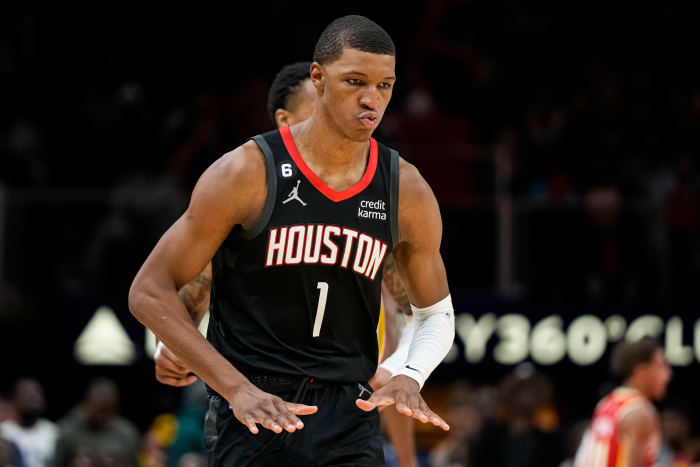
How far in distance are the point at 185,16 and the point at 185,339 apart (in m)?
9.99

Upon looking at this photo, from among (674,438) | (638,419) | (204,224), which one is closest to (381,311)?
(204,224)

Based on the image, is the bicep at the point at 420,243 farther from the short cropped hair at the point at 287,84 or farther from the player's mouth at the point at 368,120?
the short cropped hair at the point at 287,84

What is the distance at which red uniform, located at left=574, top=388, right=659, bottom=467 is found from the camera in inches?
287

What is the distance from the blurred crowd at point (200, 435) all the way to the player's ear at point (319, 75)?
17.9ft

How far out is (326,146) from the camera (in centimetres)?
387

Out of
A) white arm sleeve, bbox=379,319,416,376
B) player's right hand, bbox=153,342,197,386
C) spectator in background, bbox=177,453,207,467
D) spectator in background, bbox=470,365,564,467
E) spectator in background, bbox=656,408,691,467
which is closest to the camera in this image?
player's right hand, bbox=153,342,197,386

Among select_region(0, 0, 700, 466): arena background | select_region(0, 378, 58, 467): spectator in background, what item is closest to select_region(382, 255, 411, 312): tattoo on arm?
select_region(0, 0, 700, 466): arena background

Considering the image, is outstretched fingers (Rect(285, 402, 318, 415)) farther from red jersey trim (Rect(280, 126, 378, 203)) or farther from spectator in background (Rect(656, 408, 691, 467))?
spectator in background (Rect(656, 408, 691, 467))

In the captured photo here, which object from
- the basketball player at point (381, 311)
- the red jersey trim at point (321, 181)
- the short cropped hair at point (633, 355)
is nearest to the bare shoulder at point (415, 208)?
the red jersey trim at point (321, 181)

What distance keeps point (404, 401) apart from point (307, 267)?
1.72ft

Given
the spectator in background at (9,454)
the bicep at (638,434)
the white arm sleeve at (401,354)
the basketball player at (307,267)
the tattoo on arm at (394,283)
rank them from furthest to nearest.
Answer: the spectator in background at (9,454) → the bicep at (638,434) → the tattoo on arm at (394,283) → the white arm sleeve at (401,354) → the basketball player at (307,267)

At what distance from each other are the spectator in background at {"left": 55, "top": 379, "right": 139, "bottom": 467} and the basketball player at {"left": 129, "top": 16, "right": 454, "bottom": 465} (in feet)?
19.4

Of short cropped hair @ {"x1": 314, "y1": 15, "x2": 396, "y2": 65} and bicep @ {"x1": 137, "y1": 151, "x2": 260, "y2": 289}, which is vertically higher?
Result: short cropped hair @ {"x1": 314, "y1": 15, "x2": 396, "y2": 65}

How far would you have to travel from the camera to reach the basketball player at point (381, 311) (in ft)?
14.7
